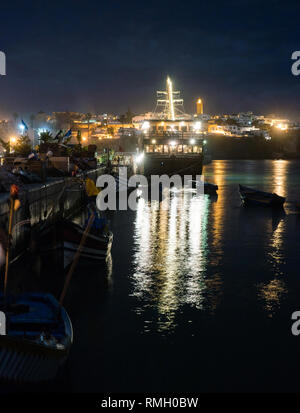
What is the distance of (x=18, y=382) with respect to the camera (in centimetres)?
1141

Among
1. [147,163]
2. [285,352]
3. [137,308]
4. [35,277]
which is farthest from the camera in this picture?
[147,163]

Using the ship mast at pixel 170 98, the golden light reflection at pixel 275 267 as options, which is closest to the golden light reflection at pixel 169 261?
the golden light reflection at pixel 275 267

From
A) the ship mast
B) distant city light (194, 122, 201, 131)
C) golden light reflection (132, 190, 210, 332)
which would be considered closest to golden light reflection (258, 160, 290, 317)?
golden light reflection (132, 190, 210, 332)

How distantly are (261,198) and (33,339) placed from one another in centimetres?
4034

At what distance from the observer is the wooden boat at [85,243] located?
22.3 metres

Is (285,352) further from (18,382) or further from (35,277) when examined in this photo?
(35,277)

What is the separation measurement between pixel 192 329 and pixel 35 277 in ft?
29.2

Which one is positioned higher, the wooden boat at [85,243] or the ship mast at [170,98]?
the ship mast at [170,98]

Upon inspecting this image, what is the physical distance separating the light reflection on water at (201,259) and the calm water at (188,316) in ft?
0.19

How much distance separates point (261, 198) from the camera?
49250 mm

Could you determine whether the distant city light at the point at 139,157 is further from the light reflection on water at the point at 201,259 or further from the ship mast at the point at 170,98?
the ship mast at the point at 170,98

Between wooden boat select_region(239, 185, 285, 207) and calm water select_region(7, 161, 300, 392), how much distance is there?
A: 15.2m

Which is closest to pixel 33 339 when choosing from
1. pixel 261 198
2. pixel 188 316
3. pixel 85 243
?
pixel 188 316
